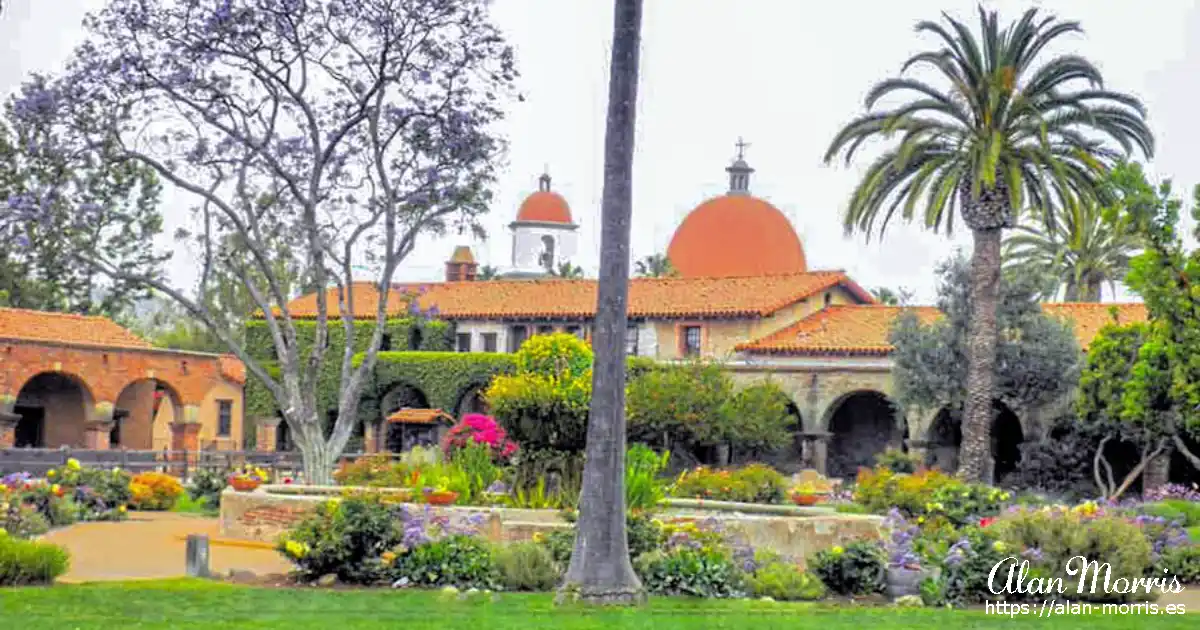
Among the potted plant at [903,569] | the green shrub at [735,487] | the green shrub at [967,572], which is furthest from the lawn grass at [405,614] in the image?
the green shrub at [735,487]

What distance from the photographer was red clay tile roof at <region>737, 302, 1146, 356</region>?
4553cm

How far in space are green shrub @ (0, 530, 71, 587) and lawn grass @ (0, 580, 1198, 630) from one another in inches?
21.4

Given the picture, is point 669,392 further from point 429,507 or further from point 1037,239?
point 429,507

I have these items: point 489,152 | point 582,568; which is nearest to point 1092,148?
point 489,152

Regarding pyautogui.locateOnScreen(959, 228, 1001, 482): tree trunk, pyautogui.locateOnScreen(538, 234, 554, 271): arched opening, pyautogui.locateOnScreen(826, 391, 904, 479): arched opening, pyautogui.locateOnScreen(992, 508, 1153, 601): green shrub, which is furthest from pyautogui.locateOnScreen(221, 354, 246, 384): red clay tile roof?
pyautogui.locateOnScreen(992, 508, 1153, 601): green shrub

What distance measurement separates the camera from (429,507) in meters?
19.5

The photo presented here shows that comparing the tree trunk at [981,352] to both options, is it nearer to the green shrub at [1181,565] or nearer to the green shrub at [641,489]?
the green shrub at [641,489]

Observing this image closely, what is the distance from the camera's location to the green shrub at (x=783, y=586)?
16766 mm

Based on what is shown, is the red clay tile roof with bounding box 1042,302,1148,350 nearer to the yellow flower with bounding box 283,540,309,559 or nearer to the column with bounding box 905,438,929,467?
the column with bounding box 905,438,929,467

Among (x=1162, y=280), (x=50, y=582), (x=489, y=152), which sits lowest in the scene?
(x=50, y=582)

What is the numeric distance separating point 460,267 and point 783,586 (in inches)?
1930

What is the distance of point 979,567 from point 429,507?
5.94m

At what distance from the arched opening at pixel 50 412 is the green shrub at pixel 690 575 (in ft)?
112

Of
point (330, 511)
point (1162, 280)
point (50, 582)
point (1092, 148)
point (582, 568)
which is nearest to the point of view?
point (582, 568)
